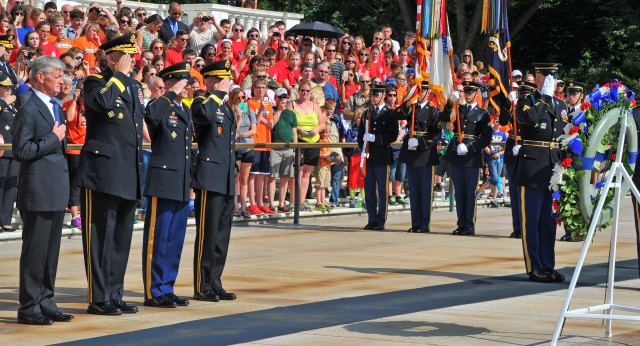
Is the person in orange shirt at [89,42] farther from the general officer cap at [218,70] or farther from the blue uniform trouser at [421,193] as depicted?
the general officer cap at [218,70]

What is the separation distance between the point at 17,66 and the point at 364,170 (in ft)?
15.6

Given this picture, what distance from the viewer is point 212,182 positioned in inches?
416

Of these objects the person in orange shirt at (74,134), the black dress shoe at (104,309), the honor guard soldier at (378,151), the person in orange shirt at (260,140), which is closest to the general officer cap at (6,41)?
the person in orange shirt at (74,134)

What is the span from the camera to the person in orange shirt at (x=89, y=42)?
1830 cm

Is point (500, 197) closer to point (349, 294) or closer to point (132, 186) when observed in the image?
point (349, 294)

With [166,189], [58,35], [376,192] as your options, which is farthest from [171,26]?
[166,189]

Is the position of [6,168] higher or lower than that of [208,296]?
higher

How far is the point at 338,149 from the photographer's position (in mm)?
19562

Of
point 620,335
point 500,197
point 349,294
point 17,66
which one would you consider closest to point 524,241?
point 349,294

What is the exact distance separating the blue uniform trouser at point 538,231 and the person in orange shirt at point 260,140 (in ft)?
20.4

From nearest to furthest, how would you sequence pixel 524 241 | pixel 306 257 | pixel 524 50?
pixel 524 241
pixel 306 257
pixel 524 50

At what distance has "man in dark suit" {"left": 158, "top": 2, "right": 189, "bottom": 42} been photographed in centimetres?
2080

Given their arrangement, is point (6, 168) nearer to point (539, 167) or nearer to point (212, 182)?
point (212, 182)

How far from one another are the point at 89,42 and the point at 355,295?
8757 millimetres
